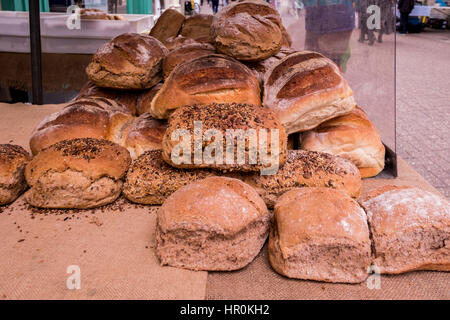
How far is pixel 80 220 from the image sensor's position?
4.43 feet

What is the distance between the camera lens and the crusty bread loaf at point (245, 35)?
1.84 metres

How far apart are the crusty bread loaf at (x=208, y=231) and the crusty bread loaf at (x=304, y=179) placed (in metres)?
0.28

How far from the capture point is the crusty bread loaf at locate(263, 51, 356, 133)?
64.2 inches

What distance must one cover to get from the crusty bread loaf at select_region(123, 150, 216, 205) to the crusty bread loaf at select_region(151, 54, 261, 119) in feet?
1.00

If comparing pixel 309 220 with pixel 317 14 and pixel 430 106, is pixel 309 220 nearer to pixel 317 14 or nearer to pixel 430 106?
pixel 317 14

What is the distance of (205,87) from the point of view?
64.2 inches

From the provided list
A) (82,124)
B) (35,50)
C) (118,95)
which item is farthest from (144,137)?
(35,50)

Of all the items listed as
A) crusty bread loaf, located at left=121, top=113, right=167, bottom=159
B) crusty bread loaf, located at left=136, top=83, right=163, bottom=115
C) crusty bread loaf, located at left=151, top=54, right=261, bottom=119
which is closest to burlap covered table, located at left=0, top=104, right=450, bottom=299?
crusty bread loaf, located at left=121, top=113, right=167, bottom=159

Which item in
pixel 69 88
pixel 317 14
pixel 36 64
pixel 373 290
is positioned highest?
pixel 317 14

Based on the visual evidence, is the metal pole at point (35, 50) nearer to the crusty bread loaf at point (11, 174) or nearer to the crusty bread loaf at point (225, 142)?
the crusty bread loaf at point (11, 174)

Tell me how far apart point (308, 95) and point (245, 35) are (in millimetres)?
465

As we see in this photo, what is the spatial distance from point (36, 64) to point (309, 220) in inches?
111

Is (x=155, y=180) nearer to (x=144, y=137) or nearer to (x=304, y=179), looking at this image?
(x=144, y=137)
